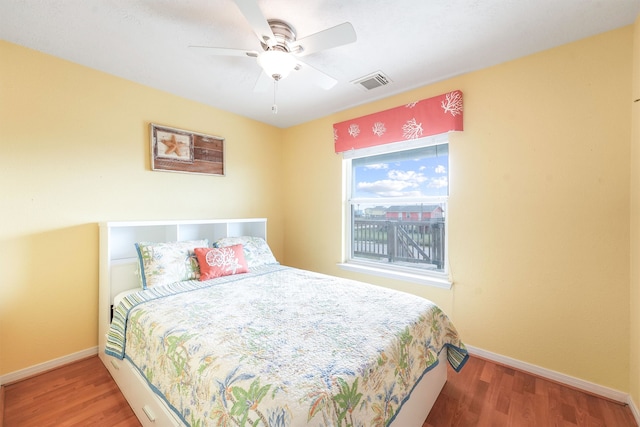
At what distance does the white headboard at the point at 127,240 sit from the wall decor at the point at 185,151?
1.90 ft

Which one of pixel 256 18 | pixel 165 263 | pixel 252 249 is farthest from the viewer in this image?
pixel 252 249

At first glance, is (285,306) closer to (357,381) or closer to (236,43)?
(357,381)

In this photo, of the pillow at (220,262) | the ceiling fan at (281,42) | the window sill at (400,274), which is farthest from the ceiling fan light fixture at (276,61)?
the window sill at (400,274)

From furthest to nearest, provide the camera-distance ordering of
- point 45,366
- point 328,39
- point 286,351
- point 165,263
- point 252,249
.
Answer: point 252,249 < point 165,263 < point 45,366 < point 328,39 < point 286,351

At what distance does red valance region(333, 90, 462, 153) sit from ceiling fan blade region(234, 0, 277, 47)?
142 cm

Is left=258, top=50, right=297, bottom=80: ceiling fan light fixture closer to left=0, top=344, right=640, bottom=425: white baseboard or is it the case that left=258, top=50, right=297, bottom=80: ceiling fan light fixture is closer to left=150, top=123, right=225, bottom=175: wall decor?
left=150, top=123, right=225, bottom=175: wall decor

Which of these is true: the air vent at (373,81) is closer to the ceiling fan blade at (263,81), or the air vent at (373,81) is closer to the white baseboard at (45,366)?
the ceiling fan blade at (263,81)

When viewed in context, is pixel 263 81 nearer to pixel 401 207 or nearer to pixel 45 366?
pixel 401 207

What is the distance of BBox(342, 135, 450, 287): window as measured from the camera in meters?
2.48

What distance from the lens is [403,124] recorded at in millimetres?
2521

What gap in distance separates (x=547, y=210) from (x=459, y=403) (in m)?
1.47

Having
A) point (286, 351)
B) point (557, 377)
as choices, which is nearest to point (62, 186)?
point (286, 351)

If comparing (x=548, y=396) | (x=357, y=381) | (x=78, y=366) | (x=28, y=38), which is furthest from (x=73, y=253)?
(x=548, y=396)

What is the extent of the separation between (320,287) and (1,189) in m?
2.35
